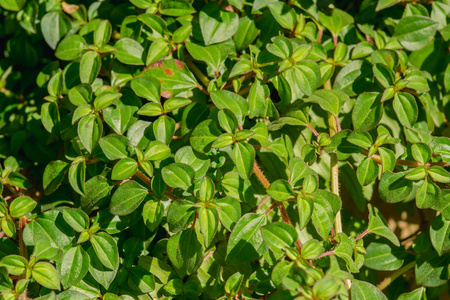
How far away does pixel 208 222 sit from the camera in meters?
1.28

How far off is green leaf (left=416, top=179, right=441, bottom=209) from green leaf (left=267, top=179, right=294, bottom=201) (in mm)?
401

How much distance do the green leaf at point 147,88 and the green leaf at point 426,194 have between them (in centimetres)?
86

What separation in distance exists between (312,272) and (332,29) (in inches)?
39.0

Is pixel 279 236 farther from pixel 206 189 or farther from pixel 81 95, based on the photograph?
pixel 81 95

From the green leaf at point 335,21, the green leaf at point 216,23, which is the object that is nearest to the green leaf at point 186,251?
the green leaf at point 216,23

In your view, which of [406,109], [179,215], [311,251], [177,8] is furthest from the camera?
[177,8]

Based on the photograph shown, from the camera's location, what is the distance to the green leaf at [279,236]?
126 centimetres

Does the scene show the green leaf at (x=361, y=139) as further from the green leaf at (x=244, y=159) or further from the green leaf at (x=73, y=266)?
the green leaf at (x=73, y=266)

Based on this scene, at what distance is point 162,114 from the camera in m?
1.50

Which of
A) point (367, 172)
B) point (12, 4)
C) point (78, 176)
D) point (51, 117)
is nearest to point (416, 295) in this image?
point (367, 172)

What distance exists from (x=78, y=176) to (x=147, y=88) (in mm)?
353

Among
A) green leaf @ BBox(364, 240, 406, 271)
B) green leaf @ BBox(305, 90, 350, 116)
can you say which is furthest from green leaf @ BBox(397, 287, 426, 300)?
green leaf @ BBox(305, 90, 350, 116)

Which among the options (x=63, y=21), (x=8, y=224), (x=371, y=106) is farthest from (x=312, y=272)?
(x=63, y=21)

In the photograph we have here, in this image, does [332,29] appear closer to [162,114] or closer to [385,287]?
[162,114]
